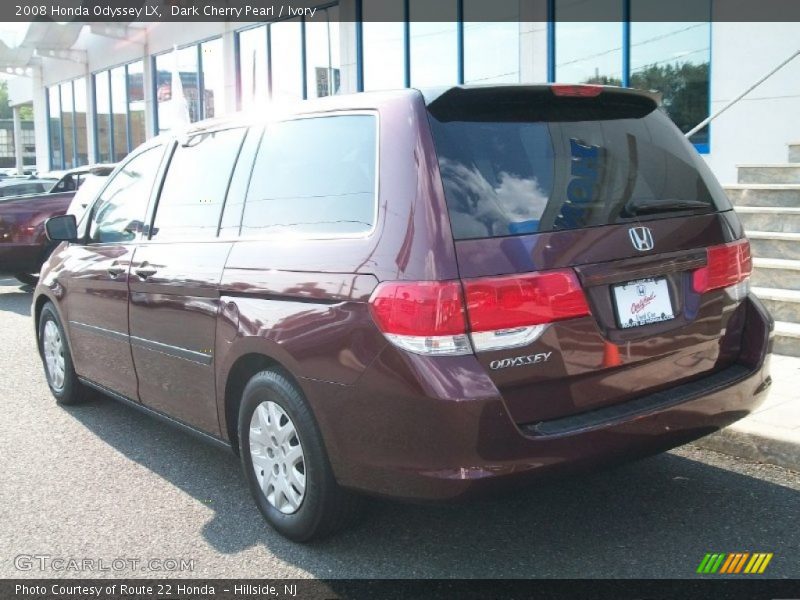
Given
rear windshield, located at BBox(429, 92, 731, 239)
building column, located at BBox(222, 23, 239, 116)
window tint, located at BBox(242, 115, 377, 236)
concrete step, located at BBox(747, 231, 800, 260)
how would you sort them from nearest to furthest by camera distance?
1. rear windshield, located at BBox(429, 92, 731, 239)
2. window tint, located at BBox(242, 115, 377, 236)
3. concrete step, located at BBox(747, 231, 800, 260)
4. building column, located at BBox(222, 23, 239, 116)

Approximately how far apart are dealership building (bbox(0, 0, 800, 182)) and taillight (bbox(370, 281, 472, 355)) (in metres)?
1.56

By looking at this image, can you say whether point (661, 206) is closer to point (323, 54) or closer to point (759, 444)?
point (759, 444)

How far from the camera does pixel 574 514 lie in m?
3.74

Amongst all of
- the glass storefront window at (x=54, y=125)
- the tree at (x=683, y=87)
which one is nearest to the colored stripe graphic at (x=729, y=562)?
the tree at (x=683, y=87)

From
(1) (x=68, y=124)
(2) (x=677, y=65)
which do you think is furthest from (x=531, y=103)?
(1) (x=68, y=124)

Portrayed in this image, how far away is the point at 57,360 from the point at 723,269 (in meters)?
4.40

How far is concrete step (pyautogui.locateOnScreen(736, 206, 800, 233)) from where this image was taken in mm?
7262

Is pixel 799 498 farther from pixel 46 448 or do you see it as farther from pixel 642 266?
pixel 46 448

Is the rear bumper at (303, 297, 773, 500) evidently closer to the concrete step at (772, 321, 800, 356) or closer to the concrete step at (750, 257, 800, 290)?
the concrete step at (772, 321, 800, 356)

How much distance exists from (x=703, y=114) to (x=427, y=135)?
27.6 ft

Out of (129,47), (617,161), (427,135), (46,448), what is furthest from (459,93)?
(129,47)

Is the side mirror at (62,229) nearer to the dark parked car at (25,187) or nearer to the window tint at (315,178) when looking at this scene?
the window tint at (315,178)

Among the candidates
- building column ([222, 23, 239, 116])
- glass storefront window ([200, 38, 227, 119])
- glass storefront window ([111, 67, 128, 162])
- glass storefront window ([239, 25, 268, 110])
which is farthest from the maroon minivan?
glass storefront window ([111, 67, 128, 162])

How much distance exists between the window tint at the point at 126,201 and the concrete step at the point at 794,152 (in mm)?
6373
